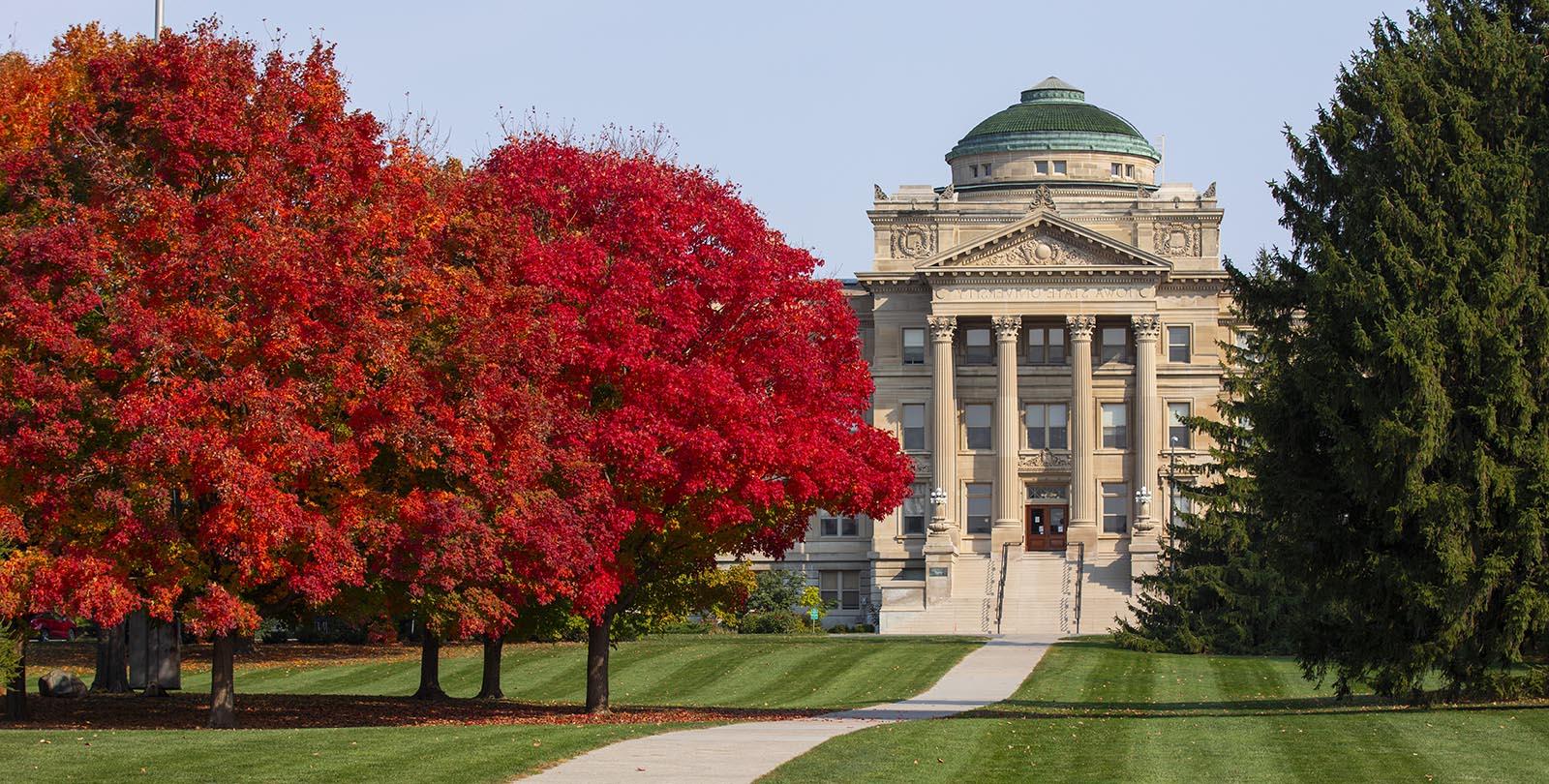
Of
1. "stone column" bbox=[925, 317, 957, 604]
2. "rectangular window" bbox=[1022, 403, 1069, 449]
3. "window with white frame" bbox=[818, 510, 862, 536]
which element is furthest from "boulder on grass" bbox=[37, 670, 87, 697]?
"rectangular window" bbox=[1022, 403, 1069, 449]

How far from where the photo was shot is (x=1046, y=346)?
8275cm

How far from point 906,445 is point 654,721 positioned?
50.9 m

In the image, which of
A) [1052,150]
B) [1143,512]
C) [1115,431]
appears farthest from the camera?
[1052,150]

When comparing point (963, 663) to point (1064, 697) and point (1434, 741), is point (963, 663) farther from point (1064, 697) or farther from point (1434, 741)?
point (1434, 741)

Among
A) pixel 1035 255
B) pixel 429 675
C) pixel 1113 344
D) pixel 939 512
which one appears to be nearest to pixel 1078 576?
pixel 939 512

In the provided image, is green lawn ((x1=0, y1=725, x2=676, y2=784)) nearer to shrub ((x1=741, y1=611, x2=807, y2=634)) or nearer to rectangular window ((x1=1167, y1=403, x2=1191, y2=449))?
shrub ((x1=741, y1=611, x2=807, y2=634))

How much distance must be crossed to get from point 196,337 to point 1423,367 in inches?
655

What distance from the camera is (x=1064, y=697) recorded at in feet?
141

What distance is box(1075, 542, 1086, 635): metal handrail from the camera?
2859 inches

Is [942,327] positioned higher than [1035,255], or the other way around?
[1035,255]

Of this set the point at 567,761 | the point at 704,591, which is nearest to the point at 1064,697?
the point at 704,591

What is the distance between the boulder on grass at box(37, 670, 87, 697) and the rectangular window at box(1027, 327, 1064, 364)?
49.9m

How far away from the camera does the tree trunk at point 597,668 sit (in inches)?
1419

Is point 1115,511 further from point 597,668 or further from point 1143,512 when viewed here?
point 597,668
